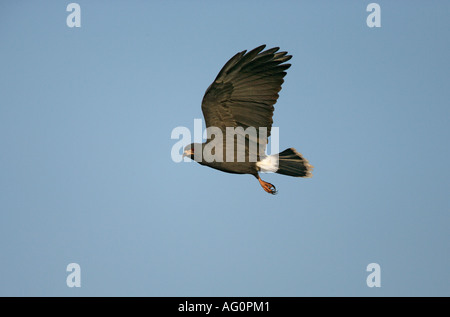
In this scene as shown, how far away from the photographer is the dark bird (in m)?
9.96

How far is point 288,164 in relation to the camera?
36.5 feet

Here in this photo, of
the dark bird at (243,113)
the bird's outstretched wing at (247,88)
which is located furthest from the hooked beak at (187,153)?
the bird's outstretched wing at (247,88)

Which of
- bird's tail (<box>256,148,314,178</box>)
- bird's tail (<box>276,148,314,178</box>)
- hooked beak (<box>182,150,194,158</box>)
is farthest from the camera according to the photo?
bird's tail (<box>276,148,314,178</box>)

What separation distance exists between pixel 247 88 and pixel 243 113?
0.43 m

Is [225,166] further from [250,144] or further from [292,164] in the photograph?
[292,164]

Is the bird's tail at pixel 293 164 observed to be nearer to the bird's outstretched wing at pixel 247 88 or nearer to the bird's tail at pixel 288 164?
the bird's tail at pixel 288 164

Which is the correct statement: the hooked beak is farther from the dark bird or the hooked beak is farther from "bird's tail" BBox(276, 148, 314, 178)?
"bird's tail" BBox(276, 148, 314, 178)

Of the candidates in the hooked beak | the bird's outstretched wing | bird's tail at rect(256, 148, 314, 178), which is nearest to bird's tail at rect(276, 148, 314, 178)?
bird's tail at rect(256, 148, 314, 178)

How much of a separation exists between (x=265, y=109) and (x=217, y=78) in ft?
3.25

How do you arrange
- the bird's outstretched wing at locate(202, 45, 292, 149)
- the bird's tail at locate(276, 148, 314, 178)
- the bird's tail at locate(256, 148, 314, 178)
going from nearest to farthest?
the bird's outstretched wing at locate(202, 45, 292, 149) → the bird's tail at locate(256, 148, 314, 178) → the bird's tail at locate(276, 148, 314, 178)

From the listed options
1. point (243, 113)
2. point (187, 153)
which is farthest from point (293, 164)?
point (187, 153)

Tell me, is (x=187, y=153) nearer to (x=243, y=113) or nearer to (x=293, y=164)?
(x=243, y=113)

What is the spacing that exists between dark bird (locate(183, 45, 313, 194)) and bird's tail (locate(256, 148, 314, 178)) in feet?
0.06

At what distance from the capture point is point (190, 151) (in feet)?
35.0
